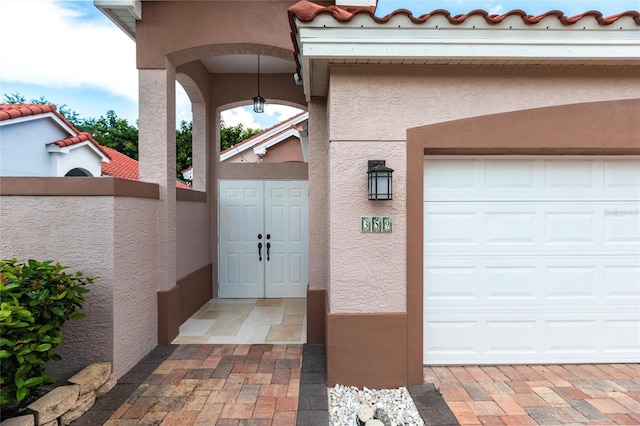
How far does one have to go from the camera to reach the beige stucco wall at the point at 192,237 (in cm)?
609

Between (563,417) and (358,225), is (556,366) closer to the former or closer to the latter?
(563,417)

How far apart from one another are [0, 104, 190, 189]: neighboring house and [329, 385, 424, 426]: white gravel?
8508 mm

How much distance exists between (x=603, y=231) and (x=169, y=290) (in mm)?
5952

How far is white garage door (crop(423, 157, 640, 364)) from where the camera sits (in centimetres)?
420

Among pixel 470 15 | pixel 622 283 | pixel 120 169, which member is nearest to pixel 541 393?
pixel 622 283

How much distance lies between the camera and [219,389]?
3854 millimetres

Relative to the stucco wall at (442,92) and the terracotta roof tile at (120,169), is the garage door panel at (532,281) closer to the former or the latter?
the stucco wall at (442,92)

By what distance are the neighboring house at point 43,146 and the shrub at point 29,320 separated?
21.0 ft

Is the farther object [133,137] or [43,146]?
[133,137]

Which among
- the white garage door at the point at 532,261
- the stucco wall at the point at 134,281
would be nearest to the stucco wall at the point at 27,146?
the stucco wall at the point at 134,281

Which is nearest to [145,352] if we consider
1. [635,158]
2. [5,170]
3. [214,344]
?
[214,344]

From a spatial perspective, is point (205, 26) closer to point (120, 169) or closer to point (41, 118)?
point (41, 118)

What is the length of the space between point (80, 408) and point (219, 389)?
131cm

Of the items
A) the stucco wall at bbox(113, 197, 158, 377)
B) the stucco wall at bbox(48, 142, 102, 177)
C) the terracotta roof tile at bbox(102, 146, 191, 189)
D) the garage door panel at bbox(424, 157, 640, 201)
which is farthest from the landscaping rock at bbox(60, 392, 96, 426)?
the stucco wall at bbox(48, 142, 102, 177)
